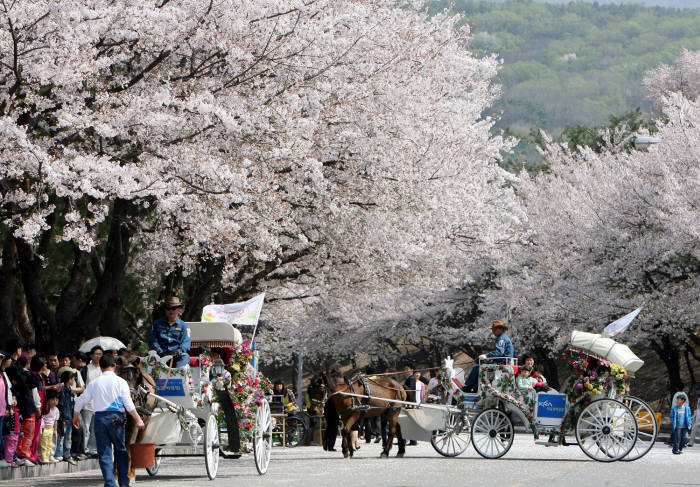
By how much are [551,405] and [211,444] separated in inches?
246

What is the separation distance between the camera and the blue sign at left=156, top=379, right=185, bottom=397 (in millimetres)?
14141

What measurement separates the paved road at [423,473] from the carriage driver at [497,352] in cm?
127

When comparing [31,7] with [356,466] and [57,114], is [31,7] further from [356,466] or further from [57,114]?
[356,466]

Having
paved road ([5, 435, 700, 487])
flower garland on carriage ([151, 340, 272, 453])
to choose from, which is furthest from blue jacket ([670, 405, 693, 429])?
flower garland on carriage ([151, 340, 272, 453])

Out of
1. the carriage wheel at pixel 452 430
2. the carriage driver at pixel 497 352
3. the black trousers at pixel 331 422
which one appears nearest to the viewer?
the carriage driver at pixel 497 352

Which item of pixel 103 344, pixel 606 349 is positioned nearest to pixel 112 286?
pixel 103 344

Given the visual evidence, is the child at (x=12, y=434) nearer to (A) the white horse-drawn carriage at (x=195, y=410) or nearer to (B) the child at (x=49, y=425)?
(B) the child at (x=49, y=425)

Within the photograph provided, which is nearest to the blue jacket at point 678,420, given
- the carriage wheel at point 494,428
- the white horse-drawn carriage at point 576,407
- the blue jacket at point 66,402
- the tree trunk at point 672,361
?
the white horse-drawn carriage at point 576,407

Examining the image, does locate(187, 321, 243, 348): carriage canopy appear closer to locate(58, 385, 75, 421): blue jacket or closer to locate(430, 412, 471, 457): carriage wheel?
locate(58, 385, 75, 421): blue jacket

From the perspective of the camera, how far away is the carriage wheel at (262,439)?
1529cm

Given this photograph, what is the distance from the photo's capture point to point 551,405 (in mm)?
17828

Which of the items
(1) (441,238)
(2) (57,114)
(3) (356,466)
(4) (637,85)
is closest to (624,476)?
(3) (356,466)

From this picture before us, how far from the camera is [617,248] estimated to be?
117 feet

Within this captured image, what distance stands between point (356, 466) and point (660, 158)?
68.7ft
